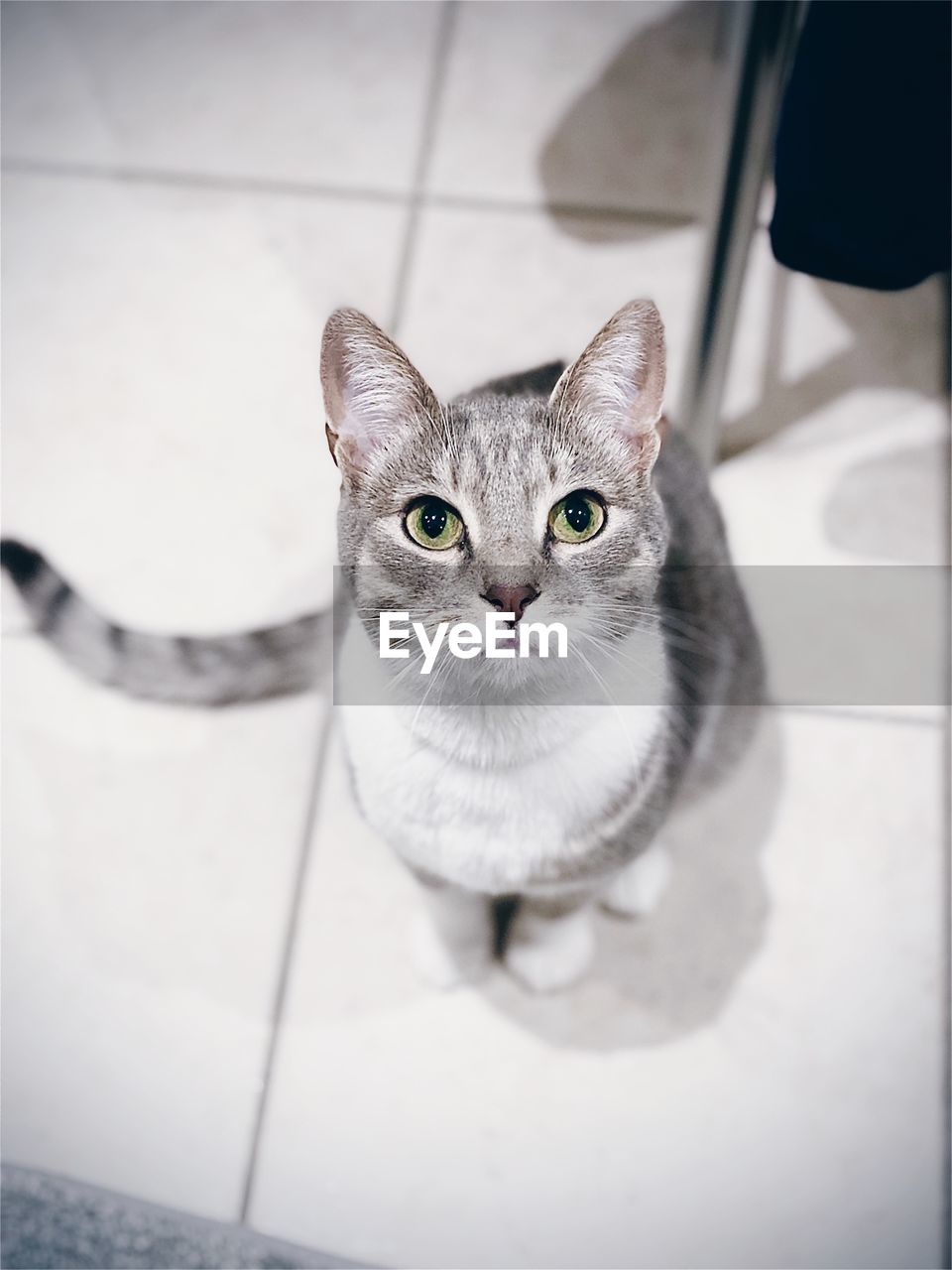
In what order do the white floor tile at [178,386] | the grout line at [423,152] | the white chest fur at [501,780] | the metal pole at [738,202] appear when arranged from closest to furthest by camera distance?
the white chest fur at [501,780] < the metal pole at [738,202] < the white floor tile at [178,386] < the grout line at [423,152]

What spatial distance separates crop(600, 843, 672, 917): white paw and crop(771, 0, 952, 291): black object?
66cm

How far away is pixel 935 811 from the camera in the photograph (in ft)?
3.78

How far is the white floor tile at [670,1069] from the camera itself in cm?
102

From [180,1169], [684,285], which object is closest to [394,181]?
[684,285]

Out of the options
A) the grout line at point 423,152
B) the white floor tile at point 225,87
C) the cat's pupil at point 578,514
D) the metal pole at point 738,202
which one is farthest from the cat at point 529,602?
the white floor tile at point 225,87

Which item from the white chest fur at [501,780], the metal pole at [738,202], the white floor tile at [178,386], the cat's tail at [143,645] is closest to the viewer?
the white chest fur at [501,780]

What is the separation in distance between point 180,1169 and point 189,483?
0.84 m

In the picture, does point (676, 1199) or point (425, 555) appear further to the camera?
point (676, 1199)

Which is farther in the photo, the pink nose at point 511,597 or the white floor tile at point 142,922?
the white floor tile at point 142,922

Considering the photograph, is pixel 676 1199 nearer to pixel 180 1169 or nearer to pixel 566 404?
pixel 180 1169

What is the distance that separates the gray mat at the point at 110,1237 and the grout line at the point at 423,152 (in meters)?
1.13

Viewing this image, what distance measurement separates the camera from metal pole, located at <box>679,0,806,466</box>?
909mm

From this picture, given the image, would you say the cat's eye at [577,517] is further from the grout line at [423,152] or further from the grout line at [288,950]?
the grout line at [423,152]

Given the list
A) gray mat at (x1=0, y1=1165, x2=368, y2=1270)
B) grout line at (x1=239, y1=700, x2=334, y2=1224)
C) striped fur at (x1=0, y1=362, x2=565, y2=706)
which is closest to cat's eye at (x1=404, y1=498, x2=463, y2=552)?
striped fur at (x1=0, y1=362, x2=565, y2=706)
